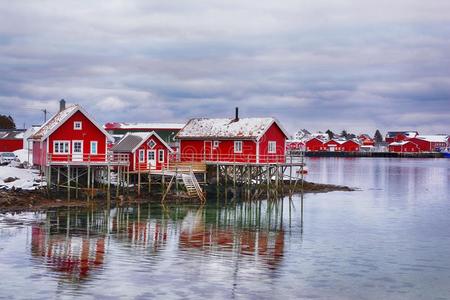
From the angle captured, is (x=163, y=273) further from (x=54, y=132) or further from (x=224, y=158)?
(x=224, y=158)

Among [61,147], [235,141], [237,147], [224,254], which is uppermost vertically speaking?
[235,141]

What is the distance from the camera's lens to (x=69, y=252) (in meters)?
30.0

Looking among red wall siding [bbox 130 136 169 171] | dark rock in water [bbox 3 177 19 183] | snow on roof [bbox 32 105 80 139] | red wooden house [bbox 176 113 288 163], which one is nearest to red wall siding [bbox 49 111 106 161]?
snow on roof [bbox 32 105 80 139]

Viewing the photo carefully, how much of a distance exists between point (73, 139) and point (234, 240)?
2050 centimetres

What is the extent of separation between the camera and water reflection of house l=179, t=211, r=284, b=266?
31.4 meters

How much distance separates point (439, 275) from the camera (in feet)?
90.1

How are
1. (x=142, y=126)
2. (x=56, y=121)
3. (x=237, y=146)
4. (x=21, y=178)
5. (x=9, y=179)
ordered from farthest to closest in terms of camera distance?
(x=142, y=126)
(x=237, y=146)
(x=21, y=178)
(x=9, y=179)
(x=56, y=121)

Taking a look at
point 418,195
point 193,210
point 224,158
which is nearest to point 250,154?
point 224,158

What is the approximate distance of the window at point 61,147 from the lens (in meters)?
50.2

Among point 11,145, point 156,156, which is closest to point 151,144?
point 156,156

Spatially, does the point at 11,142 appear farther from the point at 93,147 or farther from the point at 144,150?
the point at 93,147

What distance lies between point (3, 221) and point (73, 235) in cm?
620

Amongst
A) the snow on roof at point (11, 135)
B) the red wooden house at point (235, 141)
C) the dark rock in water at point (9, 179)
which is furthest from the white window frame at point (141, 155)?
the snow on roof at point (11, 135)

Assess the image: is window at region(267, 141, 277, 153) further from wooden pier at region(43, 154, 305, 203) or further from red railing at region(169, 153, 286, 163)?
wooden pier at region(43, 154, 305, 203)
